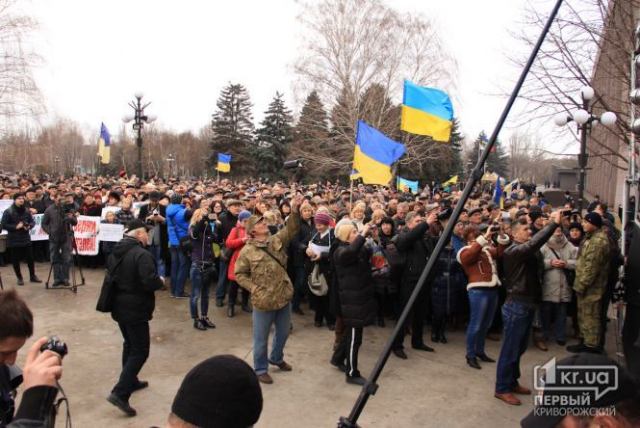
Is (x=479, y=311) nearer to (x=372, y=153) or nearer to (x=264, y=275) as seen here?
(x=264, y=275)

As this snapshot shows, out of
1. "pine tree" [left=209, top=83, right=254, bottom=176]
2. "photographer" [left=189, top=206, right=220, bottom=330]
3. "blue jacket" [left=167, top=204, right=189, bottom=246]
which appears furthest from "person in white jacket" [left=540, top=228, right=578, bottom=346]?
"pine tree" [left=209, top=83, right=254, bottom=176]

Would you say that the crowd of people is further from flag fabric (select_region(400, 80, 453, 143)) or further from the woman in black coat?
flag fabric (select_region(400, 80, 453, 143))

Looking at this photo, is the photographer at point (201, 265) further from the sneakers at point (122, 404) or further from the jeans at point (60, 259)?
the jeans at point (60, 259)

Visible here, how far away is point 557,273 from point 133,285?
5.94m

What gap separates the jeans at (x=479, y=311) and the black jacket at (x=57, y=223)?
294 inches

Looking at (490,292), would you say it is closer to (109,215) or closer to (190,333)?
(190,333)

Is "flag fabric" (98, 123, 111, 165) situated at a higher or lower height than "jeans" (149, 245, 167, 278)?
higher

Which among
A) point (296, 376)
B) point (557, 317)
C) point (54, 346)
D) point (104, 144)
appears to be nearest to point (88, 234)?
point (296, 376)

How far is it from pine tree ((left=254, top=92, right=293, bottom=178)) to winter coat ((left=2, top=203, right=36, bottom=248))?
39.6 metres

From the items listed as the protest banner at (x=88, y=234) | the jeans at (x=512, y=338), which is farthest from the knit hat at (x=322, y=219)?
the protest banner at (x=88, y=234)

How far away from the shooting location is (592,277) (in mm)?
6387

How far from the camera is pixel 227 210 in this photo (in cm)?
869

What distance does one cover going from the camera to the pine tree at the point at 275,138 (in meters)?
48.8

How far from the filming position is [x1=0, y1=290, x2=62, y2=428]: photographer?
5.30 feet
